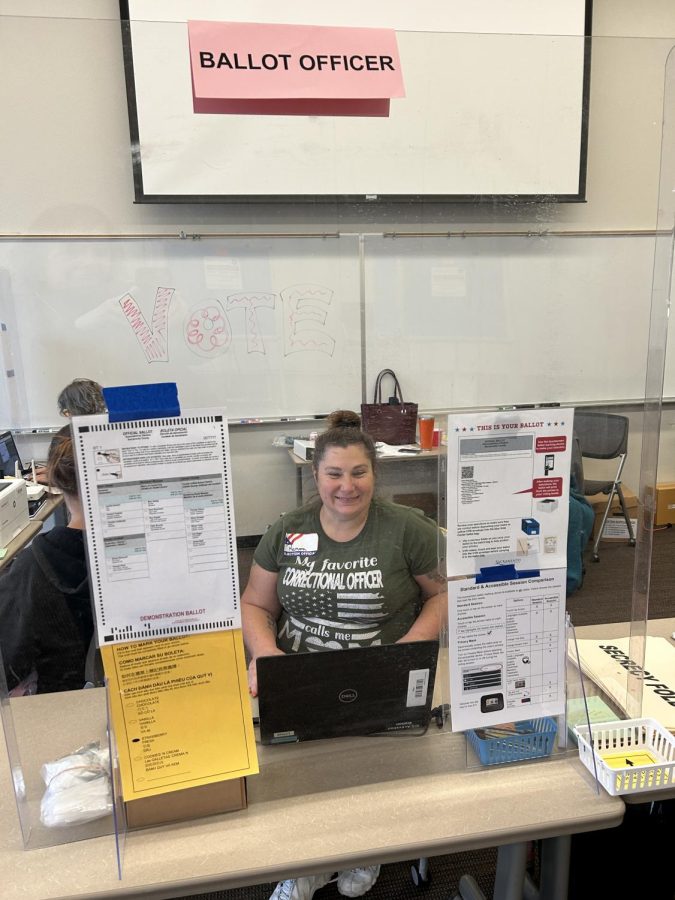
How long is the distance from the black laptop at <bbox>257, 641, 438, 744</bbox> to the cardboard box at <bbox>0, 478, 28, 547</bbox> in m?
0.52

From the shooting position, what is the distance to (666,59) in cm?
99

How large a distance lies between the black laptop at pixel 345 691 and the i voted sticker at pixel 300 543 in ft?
Result: 0.67

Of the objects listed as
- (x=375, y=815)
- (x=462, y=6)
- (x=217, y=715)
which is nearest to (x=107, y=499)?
(x=217, y=715)

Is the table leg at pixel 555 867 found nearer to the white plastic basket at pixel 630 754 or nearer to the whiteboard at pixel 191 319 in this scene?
the white plastic basket at pixel 630 754

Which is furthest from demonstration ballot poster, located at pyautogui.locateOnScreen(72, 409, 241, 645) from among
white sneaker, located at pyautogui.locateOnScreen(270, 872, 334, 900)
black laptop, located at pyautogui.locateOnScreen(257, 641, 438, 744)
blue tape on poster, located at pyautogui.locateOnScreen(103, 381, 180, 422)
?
white sneaker, located at pyautogui.locateOnScreen(270, 872, 334, 900)

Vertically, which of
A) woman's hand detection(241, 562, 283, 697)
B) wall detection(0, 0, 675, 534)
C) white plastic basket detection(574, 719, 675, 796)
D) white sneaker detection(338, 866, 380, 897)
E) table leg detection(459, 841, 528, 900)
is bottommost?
white sneaker detection(338, 866, 380, 897)

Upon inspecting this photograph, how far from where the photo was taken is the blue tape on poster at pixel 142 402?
82 centimetres

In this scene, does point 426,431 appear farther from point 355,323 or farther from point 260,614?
point 260,614

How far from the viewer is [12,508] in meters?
1.26

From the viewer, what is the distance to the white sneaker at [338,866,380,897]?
5.14ft

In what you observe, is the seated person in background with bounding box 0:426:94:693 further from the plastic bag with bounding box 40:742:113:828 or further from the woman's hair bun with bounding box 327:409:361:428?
the woman's hair bun with bounding box 327:409:361:428

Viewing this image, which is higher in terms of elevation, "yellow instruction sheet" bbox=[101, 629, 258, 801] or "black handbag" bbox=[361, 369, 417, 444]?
"black handbag" bbox=[361, 369, 417, 444]

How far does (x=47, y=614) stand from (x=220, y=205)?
80cm

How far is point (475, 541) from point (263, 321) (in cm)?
49
